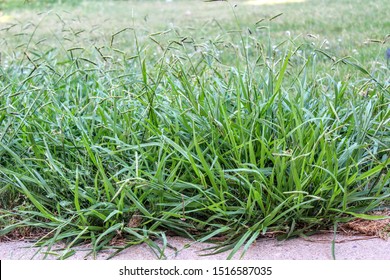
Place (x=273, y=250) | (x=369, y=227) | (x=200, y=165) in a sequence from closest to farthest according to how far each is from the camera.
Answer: (x=273, y=250) → (x=369, y=227) → (x=200, y=165)

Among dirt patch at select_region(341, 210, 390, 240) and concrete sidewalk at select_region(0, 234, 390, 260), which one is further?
dirt patch at select_region(341, 210, 390, 240)

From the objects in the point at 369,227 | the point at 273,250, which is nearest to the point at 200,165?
the point at 273,250

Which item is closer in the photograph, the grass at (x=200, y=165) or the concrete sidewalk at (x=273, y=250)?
the concrete sidewalk at (x=273, y=250)

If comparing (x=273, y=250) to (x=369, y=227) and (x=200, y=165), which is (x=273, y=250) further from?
(x=200, y=165)

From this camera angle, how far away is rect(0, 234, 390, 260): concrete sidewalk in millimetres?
2939

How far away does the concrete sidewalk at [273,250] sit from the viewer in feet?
9.64

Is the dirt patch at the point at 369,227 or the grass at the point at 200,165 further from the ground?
the grass at the point at 200,165

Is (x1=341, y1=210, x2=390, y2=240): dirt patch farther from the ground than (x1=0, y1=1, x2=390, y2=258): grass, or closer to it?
closer to it

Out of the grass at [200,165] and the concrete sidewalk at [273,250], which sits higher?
the grass at [200,165]

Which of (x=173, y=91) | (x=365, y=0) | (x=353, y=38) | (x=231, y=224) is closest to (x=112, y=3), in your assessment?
(x=365, y=0)

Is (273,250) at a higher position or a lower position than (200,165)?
lower

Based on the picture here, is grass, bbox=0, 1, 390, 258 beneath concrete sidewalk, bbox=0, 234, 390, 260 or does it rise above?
above

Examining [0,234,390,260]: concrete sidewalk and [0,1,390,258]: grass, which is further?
[0,1,390,258]: grass

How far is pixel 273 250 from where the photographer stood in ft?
9.91
